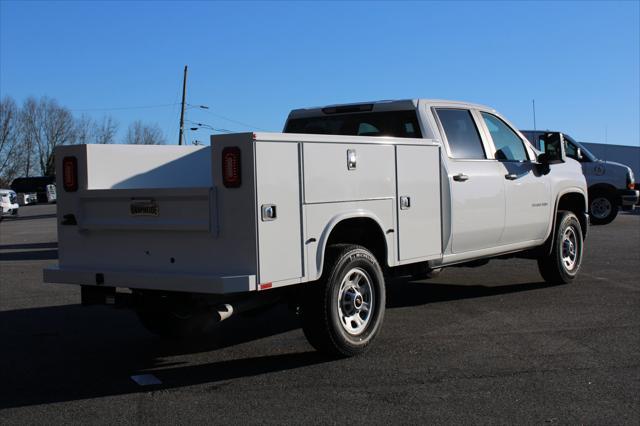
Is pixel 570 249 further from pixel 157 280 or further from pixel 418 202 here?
pixel 157 280

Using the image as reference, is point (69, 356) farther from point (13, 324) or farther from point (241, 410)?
point (241, 410)

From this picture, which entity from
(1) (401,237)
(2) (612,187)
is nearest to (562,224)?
(1) (401,237)

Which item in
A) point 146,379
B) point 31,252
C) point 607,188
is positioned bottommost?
point 146,379

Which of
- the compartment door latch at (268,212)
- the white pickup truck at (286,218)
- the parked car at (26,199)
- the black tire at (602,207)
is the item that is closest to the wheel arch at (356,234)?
the white pickup truck at (286,218)

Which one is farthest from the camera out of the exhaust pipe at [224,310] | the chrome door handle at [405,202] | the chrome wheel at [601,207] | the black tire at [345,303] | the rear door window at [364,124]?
the chrome wheel at [601,207]

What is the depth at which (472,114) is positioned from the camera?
27.4 feet

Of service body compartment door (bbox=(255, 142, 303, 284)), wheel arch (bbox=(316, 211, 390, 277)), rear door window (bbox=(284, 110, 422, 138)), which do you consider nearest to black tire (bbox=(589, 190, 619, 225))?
rear door window (bbox=(284, 110, 422, 138))

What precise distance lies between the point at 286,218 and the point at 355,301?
3.69 ft

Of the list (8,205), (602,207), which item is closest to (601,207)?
(602,207)

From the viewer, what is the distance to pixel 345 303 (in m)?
6.26

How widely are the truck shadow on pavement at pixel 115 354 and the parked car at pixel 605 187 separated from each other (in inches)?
526

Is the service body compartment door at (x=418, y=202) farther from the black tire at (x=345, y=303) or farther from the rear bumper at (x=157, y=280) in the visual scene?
the rear bumper at (x=157, y=280)

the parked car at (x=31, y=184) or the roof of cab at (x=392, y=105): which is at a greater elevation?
the parked car at (x=31, y=184)

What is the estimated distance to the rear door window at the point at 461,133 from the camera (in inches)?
309
